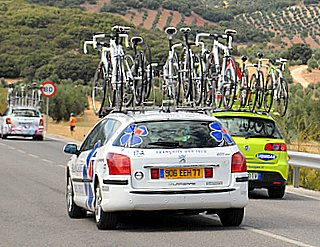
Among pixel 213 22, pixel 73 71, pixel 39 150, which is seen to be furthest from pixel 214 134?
pixel 213 22

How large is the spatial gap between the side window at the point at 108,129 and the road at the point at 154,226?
115cm

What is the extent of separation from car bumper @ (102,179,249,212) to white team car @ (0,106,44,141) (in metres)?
28.5

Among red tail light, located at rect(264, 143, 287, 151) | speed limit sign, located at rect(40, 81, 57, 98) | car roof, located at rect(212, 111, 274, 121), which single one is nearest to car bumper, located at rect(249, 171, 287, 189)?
red tail light, located at rect(264, 143, 287, 151)

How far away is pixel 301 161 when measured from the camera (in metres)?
19.5

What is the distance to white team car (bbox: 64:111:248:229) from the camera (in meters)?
11.3

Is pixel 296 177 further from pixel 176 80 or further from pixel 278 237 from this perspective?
pixel 278 237

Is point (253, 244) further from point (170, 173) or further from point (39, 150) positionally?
point (39, 150)

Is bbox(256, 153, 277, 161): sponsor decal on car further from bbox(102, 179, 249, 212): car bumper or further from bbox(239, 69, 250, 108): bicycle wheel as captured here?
bbox(102, 179, 249, 212): car bumper

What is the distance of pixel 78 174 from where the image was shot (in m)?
12.9

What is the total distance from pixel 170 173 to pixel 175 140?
0.44m

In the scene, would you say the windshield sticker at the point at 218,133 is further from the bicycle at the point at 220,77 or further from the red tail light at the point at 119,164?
the bicycle at the point at 220,77

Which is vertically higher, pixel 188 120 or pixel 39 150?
pixel 188 120

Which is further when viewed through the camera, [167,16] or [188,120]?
[167,16]

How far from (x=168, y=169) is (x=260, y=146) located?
5.88 meters
